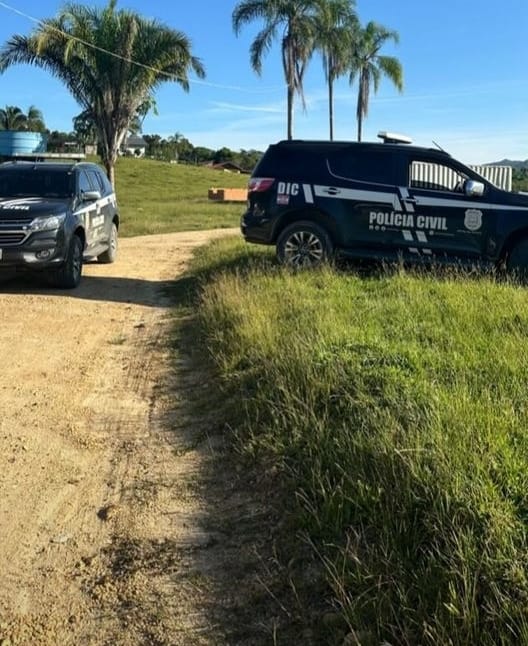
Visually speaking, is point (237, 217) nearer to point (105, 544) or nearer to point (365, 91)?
point (365, 91)

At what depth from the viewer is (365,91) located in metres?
39.1

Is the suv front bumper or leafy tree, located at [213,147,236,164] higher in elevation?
leafy tree, located at [213,147,236,164]

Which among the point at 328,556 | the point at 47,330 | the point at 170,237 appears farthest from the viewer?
→ the point at 170,237

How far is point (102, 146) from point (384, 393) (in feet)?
80.7

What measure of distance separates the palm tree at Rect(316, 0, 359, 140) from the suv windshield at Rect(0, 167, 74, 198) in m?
20.9

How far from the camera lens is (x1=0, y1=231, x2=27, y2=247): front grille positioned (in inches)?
368

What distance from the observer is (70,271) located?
9992 millimetres

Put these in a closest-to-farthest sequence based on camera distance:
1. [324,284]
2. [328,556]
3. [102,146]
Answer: [328,556]
[324,284]
[102,146]

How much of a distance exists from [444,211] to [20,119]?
88.1 m

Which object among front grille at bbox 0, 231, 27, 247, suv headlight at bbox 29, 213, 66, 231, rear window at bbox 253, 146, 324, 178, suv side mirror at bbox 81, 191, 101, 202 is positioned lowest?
front grille at bbox 0, 231, 27, 247

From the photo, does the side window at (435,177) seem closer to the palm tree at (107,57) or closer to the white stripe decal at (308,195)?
the white stripe decal at (308,195)

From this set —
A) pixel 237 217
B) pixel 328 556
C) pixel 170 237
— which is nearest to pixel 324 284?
pixel 328 556

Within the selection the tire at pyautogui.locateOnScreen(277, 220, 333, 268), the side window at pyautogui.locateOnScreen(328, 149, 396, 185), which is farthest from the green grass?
the side window at pyautogui.locateOnScreen(328, 149, 396, 185)

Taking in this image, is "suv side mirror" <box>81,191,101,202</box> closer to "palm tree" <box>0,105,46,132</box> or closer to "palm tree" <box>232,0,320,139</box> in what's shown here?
"palm tree" <box>232,0,320,139</box>
